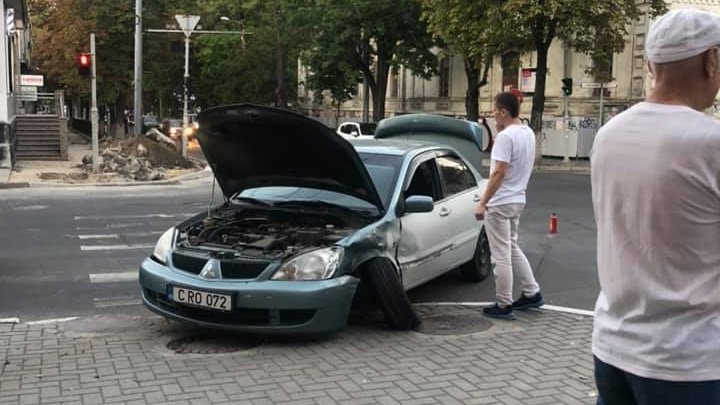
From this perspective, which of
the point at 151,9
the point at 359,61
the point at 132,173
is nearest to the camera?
the point at 132,173

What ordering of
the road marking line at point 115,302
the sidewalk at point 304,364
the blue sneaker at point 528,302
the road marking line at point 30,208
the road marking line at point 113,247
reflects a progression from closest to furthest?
the sidewalk at point 304,364, the blue sneaker at point 528,302, the road marking line at point 115,302, the road marking line at point 113,247, the road marking line at point 30,208

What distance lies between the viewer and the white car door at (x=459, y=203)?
24.6ft

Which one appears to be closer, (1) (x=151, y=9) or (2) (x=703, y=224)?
(2) (x=703, y=224)

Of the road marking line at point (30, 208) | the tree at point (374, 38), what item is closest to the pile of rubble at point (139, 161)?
the road marking line at point (30, 208)

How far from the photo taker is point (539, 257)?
9.77 meters

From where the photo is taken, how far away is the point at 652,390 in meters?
2.11

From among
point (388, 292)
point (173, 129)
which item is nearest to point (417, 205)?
point (388, 292)

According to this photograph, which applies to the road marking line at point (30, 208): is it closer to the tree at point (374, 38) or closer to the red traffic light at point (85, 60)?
the red traffic light at point (85, 60)

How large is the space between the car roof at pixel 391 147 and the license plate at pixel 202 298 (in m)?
2.19

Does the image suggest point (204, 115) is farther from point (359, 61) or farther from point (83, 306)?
point (359, 61)

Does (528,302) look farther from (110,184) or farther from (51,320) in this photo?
(110,184)

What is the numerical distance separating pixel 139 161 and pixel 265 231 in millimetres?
17865

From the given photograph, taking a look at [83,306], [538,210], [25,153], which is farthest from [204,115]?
[25,153]

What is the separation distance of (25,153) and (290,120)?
25.1 m
